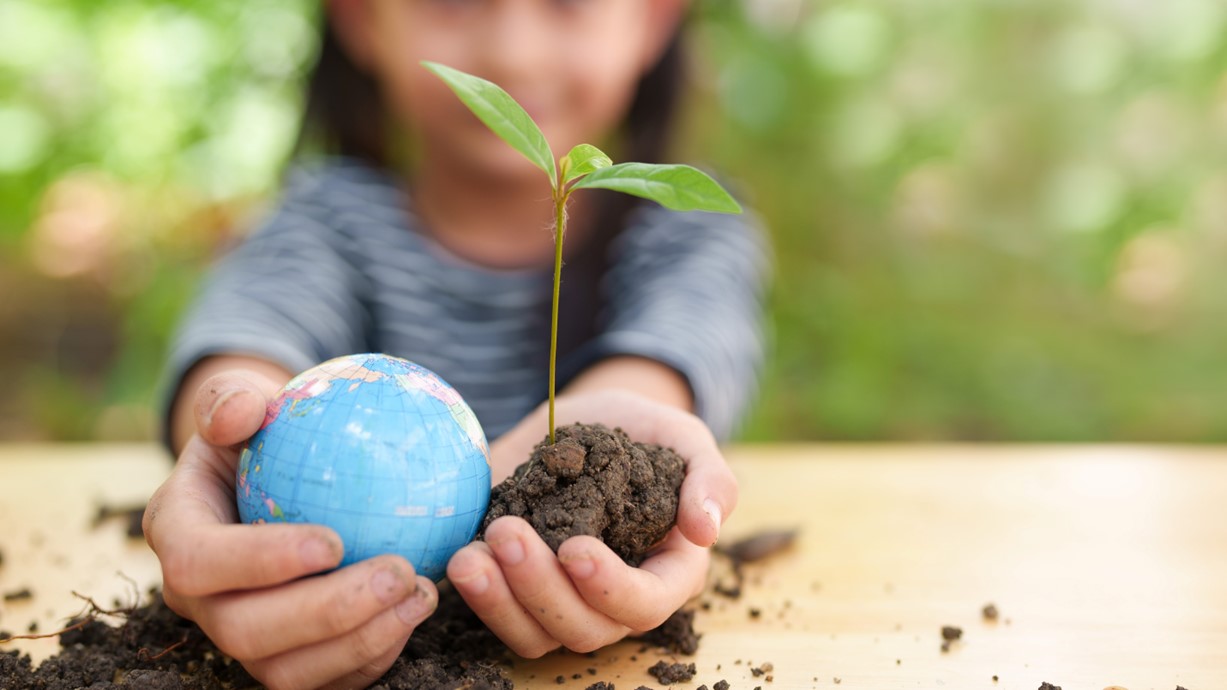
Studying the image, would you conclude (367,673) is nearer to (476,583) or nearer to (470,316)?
(476,583)

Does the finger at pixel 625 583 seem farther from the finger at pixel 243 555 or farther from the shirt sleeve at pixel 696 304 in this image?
the shirt sleeve at pixel 696 304

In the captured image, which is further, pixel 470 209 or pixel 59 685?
pixel 470 209

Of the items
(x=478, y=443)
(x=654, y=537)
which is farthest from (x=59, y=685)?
(x=654, y=537)

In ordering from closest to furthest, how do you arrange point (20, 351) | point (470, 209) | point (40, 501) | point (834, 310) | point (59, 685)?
point (59, 685)
point (40, 501)
point (470, 209)
point (834, 310)
point (20, 351)

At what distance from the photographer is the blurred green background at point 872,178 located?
4.22 meters

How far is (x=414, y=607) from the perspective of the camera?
110cm

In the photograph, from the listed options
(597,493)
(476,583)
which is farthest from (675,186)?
(476,583)

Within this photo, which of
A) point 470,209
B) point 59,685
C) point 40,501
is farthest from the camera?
point 470,209

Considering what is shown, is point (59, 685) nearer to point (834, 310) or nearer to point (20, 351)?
point (834, 310)

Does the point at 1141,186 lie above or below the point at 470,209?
above

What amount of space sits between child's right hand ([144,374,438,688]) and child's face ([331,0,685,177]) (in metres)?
1.41

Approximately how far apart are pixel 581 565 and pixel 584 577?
0.02 metres

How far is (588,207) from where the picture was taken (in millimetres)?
2773

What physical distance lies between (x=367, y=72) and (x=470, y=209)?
0.57 m
